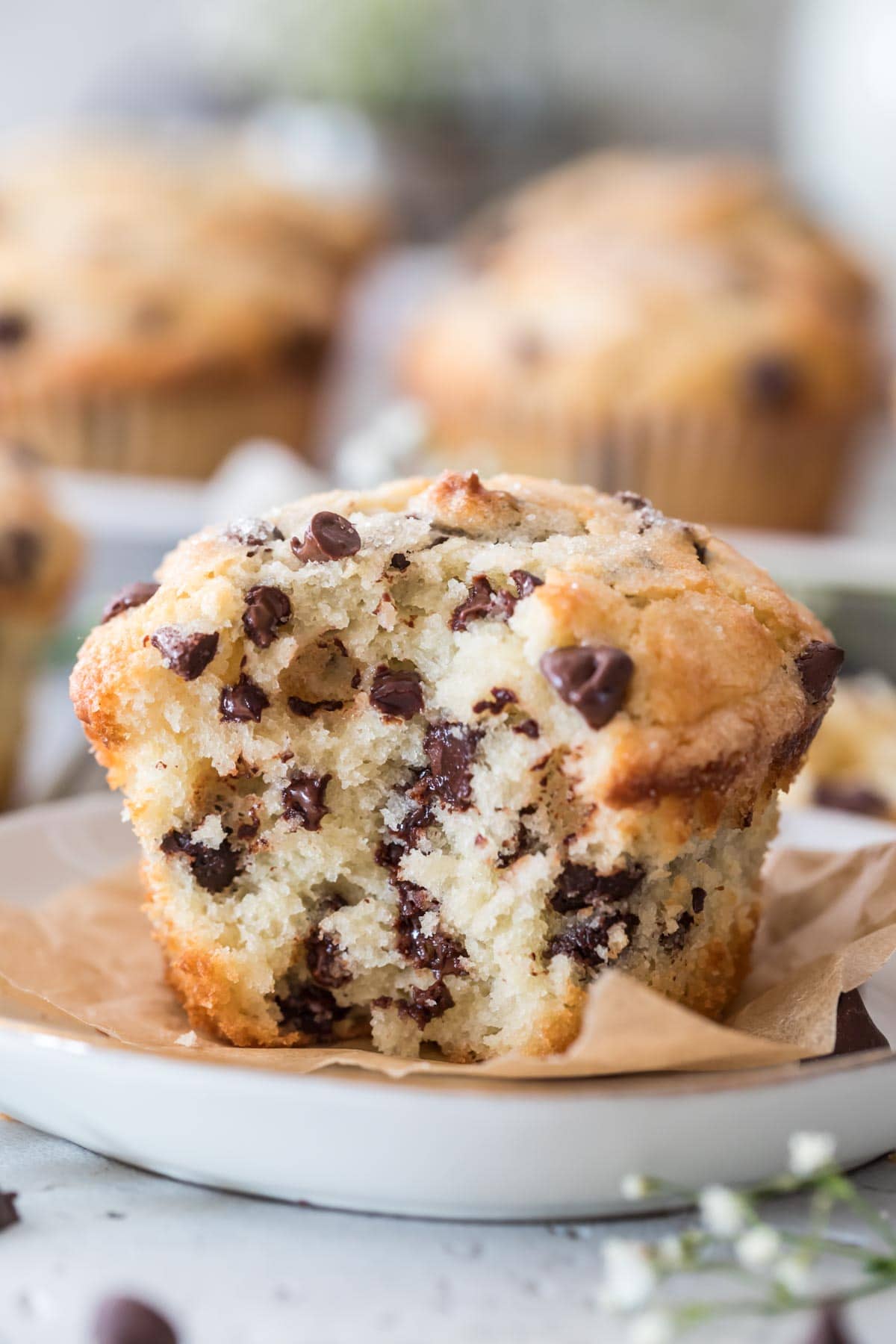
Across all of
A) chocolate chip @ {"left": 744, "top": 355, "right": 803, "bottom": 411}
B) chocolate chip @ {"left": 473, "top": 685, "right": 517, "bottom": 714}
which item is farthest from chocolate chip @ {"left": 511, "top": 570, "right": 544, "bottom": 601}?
chocolate chip @ {"left": 744, "top": 355, "right": 803, "bottom": 411}

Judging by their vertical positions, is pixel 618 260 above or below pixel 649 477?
above

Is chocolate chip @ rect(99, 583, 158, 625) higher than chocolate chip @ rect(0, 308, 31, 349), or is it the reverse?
chocolate chip @ rect(99, 583, 158, 625)

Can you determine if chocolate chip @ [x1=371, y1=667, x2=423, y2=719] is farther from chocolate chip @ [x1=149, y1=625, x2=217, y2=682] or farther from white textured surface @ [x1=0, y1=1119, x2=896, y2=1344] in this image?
white textured surface @ [x1=0, y1=1119, x2=896, y2=1344]

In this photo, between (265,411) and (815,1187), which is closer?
(815,1187)

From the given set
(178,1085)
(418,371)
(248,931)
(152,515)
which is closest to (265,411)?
(418,371)

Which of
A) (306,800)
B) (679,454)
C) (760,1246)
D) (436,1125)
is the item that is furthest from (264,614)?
(679,454)

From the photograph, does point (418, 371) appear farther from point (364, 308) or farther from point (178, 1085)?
point (178, 1085)

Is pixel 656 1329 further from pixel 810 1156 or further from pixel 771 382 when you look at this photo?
pixel 771 382
